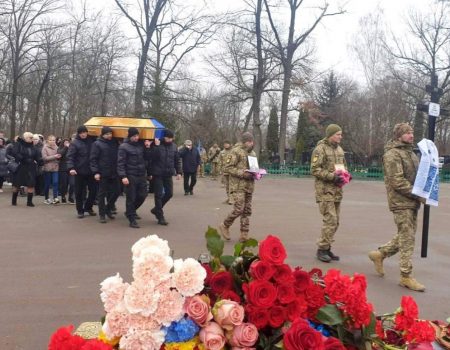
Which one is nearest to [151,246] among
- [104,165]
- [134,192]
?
[134,192]

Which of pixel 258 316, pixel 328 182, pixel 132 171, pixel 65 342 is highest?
pixel 328 182

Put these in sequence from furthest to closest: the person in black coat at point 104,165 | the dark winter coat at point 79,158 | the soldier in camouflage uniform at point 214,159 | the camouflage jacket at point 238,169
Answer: the soldier in camouflage uniform at point 214,159 < the dark winter coat at point 79,158 < the person in black coat at point 104,165 < the camouflage jacket at point 238,169

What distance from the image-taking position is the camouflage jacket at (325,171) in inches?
275

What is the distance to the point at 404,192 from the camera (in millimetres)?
5875

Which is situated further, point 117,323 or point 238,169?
point 238,169

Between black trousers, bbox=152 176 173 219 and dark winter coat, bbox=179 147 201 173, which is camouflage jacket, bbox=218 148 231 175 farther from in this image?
black trousers, bbox=152 176 173 219

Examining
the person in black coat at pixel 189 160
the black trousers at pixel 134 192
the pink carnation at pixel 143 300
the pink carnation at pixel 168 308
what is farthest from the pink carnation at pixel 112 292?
the person in black coat at pixel 189 160

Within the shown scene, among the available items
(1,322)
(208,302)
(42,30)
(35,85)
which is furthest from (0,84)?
(208,302)

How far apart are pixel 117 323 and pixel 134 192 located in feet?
24.5

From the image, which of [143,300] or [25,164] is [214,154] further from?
[143,300]

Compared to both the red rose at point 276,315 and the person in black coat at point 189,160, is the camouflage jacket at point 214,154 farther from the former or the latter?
the red rose at point 276,315

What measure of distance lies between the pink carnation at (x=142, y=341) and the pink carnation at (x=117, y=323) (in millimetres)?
62

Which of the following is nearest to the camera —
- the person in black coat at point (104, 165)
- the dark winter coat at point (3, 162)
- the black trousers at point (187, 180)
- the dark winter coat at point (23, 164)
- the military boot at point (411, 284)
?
the military boot at point (411, 284)

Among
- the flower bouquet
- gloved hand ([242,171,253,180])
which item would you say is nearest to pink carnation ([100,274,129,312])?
the flower bouquet
